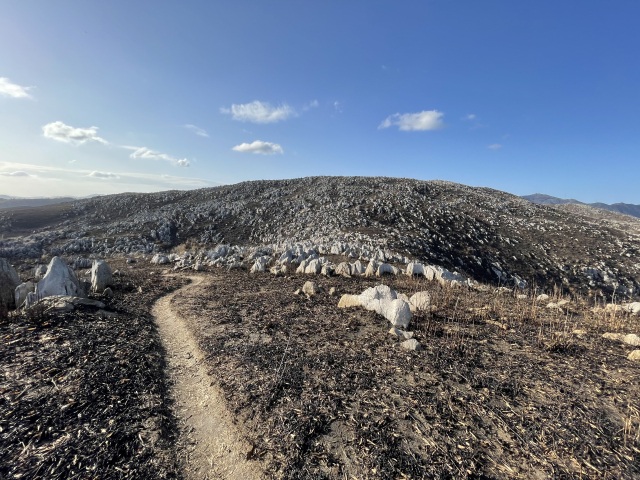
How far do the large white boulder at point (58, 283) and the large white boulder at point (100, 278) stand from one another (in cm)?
212

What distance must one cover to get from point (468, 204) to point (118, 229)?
51.7 meters

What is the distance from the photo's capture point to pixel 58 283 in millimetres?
10711

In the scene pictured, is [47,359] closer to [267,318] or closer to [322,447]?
[267,318]

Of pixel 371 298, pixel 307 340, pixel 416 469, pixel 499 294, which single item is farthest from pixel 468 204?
pixel 416 469

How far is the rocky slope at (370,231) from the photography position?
99.7 feet

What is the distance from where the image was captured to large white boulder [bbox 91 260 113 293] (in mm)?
13312

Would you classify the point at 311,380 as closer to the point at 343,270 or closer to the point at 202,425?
the point at 202,425

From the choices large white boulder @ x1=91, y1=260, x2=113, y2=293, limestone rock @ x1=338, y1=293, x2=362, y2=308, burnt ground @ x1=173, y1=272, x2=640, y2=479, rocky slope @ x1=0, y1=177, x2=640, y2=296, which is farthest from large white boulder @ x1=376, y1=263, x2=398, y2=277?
large white boulder @ x1=91, y1=260, x2=113, y2=293

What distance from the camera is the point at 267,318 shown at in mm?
10367

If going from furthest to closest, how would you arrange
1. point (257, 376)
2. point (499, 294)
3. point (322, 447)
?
point (499, 294) < point (257, 376) < point (322, 447)

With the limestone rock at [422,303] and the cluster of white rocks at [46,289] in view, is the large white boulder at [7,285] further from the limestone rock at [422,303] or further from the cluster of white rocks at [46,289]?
the limestone rock at [422,303]

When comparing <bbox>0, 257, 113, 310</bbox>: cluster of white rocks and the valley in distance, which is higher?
<bbox>0, 257, 113, 310</bbox>: cluster of white rocks

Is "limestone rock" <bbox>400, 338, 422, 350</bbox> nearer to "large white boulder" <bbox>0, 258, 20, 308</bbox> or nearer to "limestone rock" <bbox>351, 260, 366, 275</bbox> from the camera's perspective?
"limestone rock" <bbox>351, 260, 366, 275</bbox>

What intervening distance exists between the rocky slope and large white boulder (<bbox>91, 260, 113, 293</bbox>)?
8.48m
